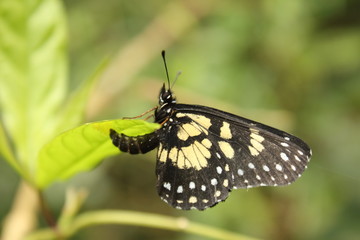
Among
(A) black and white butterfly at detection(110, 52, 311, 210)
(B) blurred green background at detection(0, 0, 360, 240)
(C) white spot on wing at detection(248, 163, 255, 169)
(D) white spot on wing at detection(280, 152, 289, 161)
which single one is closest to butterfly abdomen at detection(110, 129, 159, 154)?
(A) black and white butterfly at detection(110, 52, 311, 210)

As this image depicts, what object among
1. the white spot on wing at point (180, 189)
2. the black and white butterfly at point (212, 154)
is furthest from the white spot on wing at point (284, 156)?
the white spot on wing at point (180, 189)

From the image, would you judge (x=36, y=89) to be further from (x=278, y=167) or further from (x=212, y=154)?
(x=278, y=167)

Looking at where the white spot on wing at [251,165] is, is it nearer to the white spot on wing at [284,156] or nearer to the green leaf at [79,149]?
the white spot on wing at [284,156]

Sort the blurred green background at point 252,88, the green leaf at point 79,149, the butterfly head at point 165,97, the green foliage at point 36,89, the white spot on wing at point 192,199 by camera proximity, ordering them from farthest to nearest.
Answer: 1. the blurred green background at point 252,88
2. the butterfly head at point 165,97
3. the white spot on wing at point 192,199
4. the green foliage at point 36,89
5. the green leaf at point 79,149

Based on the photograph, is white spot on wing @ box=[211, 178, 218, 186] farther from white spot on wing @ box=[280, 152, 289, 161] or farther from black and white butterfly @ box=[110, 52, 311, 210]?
white spot on wing @ box=[280, 152, 289, 161]

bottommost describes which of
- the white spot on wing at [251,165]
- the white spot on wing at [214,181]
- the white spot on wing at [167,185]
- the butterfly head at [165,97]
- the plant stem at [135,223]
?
the plant stem at [135,223]
